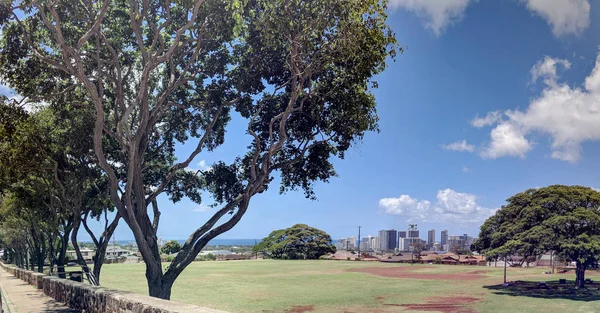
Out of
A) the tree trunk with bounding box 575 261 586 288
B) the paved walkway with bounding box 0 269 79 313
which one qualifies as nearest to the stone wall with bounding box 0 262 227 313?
the paved walkway with bounding box 0 269 79 313

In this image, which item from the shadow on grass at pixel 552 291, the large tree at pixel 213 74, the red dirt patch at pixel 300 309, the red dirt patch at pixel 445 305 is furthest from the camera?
the shadow on grass at pixel 552 291

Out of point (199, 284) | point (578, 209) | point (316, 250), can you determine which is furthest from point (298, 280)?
point (316, 250)

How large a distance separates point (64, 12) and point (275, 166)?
7.21 meters

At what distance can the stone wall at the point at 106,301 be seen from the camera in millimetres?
7794

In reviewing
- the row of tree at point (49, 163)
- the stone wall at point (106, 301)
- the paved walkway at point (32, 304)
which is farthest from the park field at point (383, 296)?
the stone wall at point (106, 301)

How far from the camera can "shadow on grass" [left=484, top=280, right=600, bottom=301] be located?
1266 inches

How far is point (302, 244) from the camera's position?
8488 cm

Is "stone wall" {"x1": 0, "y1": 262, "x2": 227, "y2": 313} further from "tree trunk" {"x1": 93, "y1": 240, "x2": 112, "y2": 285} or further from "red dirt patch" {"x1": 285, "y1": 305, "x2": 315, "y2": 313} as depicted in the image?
"red dirt patch" {"x1": 285, "y1": 305, "x2": 315, "y2": 313}

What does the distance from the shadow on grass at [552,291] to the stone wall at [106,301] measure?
28.3 meters

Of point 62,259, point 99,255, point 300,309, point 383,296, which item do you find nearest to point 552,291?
point 383,296

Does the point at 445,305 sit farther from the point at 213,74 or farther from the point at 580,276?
the point at 213,74

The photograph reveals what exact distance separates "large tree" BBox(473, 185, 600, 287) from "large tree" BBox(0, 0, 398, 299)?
24770mm

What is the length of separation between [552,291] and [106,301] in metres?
33.5

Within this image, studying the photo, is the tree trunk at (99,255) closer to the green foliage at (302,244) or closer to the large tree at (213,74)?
the large tree at (213,74)
